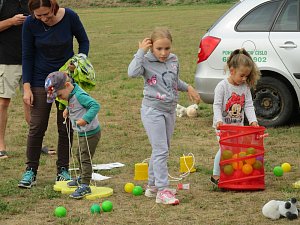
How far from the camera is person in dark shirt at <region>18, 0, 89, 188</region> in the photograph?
7.51 m

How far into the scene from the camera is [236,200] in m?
6.91

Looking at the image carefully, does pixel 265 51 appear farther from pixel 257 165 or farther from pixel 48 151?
pixel 257 165

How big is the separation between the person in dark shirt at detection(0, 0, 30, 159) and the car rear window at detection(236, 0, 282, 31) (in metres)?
2.99

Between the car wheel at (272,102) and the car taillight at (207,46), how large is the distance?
0.75 metres

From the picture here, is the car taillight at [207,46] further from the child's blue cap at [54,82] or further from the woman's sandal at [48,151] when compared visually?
the child's blue cap at [54,82]

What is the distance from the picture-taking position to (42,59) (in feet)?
25.0

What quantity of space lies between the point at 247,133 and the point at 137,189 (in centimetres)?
112

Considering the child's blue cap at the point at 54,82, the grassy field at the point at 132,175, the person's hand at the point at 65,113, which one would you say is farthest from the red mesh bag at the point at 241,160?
the child's blue cap at the point at 54,82

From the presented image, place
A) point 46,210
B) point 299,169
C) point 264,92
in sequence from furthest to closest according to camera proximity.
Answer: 1. point 264,92
2. point 299,169
3. point 46,210

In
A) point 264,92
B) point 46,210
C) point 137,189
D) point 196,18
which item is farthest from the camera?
point 196,18

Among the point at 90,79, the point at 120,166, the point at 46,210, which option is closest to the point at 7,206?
the point at 46,210

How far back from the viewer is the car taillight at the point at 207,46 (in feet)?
34.0

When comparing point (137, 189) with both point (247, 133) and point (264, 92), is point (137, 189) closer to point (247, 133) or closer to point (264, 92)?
point (247, 133)

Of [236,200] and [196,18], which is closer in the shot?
[236,200]
